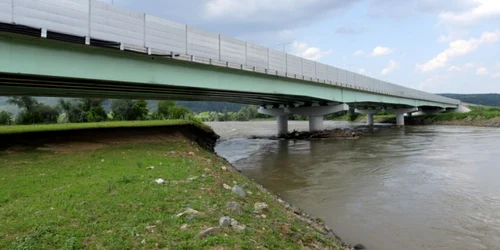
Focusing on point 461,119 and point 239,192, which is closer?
point 239,192

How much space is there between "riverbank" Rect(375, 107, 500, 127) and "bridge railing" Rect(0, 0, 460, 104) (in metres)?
47.3

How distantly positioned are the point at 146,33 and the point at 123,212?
14.6 meters

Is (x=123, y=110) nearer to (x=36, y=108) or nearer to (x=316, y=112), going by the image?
(x=36, y=108)

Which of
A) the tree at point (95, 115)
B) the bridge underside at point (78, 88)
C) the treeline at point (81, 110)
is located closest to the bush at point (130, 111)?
the treeline at point (81, 110)

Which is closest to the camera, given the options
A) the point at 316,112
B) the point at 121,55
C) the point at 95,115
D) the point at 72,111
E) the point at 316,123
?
the point at 121,55

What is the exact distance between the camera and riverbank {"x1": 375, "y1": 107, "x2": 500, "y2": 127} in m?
60.2

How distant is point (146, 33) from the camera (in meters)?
18.5

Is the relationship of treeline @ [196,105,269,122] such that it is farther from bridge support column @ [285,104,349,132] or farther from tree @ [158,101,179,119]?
bridge support column @ [285,104,349,132]

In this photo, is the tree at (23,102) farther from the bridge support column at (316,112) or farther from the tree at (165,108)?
the bridge support column at (316,112)

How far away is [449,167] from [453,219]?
977 cm

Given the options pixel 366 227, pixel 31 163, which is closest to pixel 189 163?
pixel 31 163

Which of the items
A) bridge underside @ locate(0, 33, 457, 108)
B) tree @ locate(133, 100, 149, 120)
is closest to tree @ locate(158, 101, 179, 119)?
tree @ locate(133, 100, 149, 120)

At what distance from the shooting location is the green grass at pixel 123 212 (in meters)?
4.99

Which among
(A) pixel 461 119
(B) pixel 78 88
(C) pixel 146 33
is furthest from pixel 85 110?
(A) pixel 461 119
